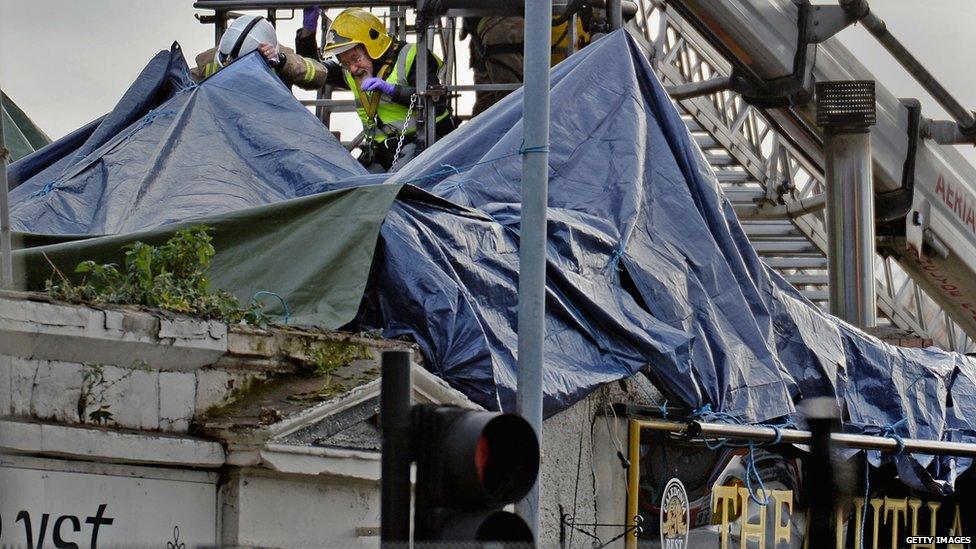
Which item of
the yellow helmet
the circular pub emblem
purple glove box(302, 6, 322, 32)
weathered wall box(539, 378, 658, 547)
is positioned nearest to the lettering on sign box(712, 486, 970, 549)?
the circular pub emblem

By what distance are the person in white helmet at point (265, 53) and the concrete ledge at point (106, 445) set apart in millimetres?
5683

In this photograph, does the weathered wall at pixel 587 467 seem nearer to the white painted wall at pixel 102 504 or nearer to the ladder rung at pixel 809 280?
the white painted wall at pixel 102 504

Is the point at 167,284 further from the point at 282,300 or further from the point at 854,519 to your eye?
the point at 854,519

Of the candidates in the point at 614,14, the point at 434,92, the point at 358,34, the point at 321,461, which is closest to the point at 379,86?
the point at 434,92

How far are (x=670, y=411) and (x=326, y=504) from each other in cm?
287

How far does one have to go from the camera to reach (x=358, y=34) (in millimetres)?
13508

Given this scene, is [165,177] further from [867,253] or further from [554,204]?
[867,253]

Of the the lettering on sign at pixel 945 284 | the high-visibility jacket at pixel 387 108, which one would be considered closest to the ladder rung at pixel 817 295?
the the lettering on sign at pixel 945 284

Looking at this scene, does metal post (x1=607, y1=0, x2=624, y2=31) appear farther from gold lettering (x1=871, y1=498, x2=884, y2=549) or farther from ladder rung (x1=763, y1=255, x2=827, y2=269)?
ladder rung (x1=763, y1=255, x2=827, y2=269)

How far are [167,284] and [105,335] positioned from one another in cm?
73

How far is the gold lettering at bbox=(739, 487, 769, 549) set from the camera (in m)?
10.6

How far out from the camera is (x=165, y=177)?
424 inches

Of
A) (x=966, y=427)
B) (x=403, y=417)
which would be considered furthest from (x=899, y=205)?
(x=403, y=417)

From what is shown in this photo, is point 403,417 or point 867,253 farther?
point 867,253
